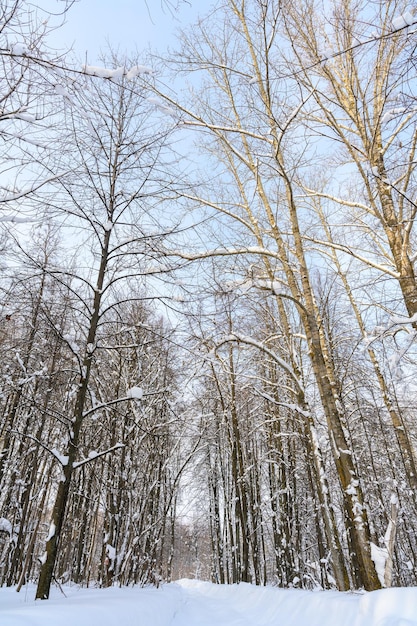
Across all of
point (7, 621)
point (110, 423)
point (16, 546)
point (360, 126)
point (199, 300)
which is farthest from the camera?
point (110, 423)

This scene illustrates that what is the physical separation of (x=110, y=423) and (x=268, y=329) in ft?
15.6

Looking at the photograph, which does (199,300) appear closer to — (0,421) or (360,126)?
(360,126)

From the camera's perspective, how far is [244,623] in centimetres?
465

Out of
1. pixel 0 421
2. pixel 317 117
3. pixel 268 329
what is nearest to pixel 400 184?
pixel 317 117

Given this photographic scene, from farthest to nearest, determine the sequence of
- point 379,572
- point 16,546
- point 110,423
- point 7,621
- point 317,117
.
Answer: point 110,423 → point 16,546 → point 317,117 → point 379,572 → point 7,621

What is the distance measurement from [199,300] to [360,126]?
12.8ft

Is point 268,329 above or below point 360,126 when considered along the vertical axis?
below

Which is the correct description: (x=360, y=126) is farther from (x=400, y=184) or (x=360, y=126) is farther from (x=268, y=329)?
(x=268, y=329)

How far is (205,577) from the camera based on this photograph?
36.4 metres

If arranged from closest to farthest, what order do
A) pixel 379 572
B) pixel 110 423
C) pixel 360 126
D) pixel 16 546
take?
pixel 379 572 < pixel 360 126 < pixel 16 546 < pixel 110 423

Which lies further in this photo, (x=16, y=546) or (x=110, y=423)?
(x=110, y=423)

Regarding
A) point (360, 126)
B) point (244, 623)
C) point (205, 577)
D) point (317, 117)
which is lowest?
point (205, 577)

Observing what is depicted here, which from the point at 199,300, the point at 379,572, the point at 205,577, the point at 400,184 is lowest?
the point at 205,577

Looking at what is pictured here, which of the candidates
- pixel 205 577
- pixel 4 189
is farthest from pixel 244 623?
pixel 205 577
